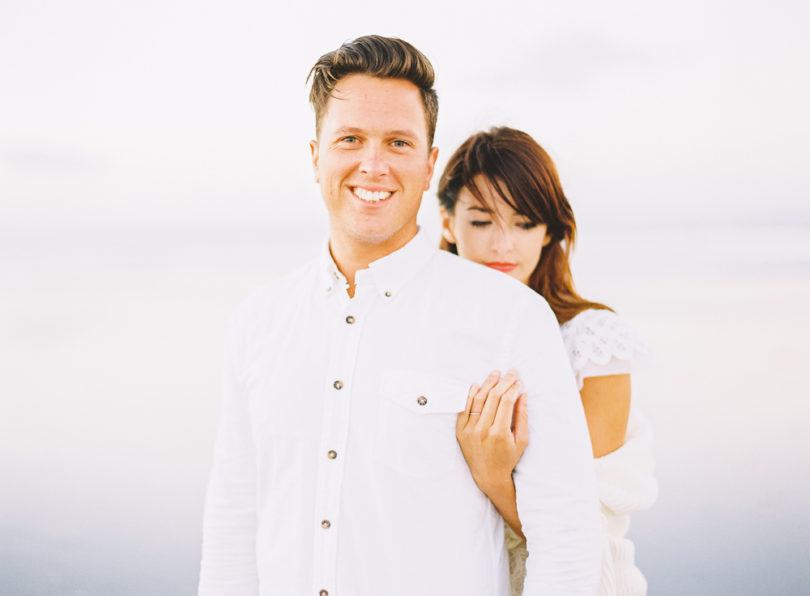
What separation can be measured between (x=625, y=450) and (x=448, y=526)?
763mm

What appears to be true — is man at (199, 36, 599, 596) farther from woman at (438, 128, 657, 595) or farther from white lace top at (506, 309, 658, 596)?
white lace top at (506, 309, 658, 596)

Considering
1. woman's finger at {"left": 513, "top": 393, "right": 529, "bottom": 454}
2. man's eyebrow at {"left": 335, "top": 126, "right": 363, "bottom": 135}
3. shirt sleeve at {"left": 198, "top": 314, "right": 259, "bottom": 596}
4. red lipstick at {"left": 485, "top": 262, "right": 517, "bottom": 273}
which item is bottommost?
shirt sleeve at {"left": 198, "top": 314, "right": 259, "bottom": 596}

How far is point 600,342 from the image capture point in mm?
1990

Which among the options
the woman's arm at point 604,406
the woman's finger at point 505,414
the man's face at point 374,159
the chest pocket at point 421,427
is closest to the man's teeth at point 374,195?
the man's face at point 374,159

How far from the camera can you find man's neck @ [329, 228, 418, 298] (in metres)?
1.62

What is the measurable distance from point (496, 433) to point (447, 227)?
112 cm

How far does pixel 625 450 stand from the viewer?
205 cm

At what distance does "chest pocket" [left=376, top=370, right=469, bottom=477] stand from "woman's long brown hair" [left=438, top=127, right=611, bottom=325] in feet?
2.38

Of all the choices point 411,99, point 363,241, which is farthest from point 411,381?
point 411,99

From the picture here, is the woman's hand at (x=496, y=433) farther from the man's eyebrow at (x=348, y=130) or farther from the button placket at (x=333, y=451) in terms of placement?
the man's eyebrow at (x=348, y=130)

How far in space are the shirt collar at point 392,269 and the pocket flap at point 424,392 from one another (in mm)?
184

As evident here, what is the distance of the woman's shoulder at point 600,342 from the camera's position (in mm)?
1977

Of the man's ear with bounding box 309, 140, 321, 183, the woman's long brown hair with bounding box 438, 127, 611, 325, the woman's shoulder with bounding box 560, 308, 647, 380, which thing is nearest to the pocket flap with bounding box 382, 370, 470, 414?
the man's ear with bounding box 309, 140, 321, 183

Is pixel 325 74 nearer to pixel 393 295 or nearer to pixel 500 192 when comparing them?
pixel 393 295
